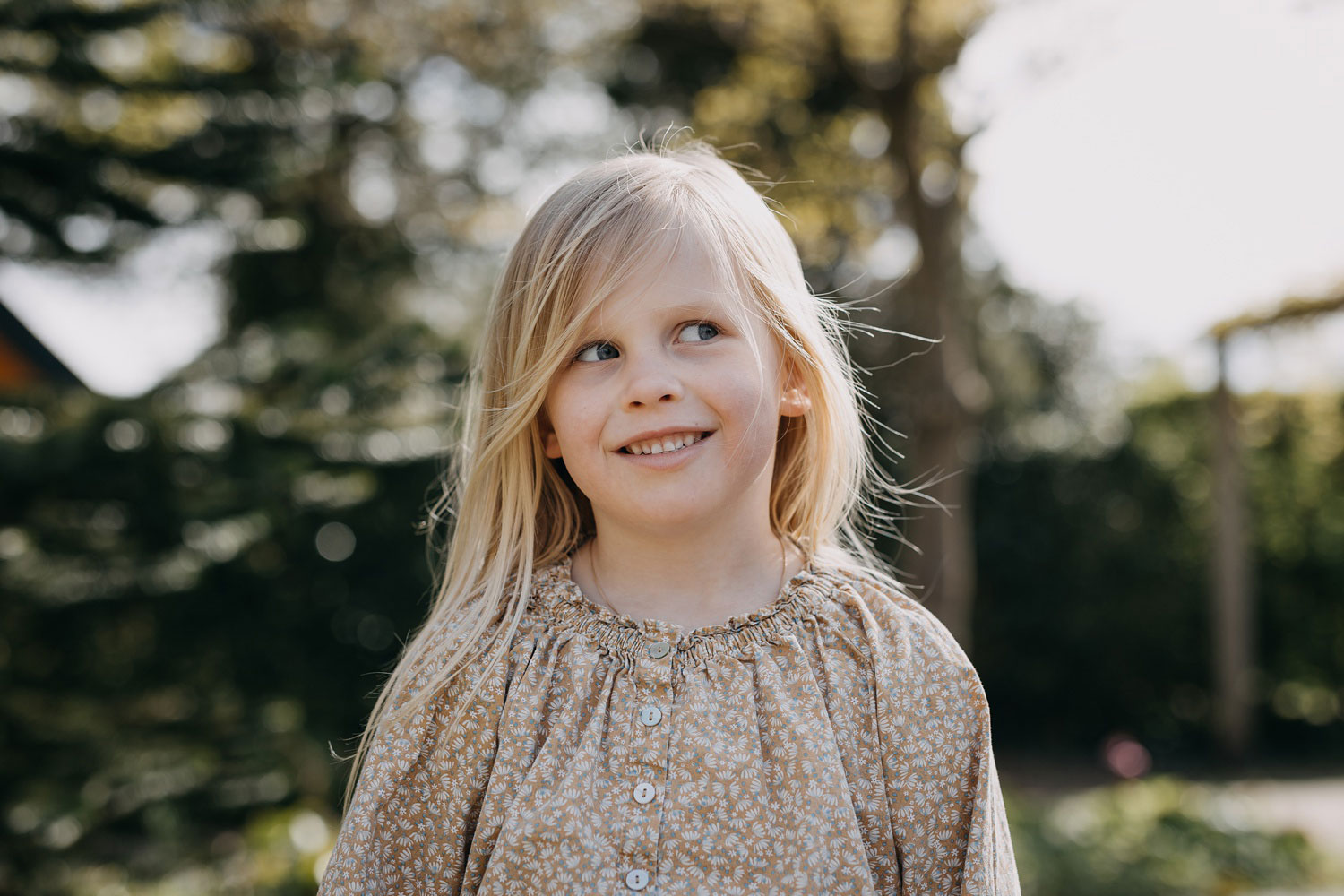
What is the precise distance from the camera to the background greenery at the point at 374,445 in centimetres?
458

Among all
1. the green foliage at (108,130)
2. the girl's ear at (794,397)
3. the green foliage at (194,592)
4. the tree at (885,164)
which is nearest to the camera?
the girl's ear at (794,397)

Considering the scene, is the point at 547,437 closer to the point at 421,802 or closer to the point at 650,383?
the point at 650,383

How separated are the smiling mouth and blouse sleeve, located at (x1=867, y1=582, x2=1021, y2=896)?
410 millimetres

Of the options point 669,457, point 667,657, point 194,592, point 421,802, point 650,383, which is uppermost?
point 650,383

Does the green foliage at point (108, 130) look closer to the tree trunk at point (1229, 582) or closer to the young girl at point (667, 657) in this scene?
the young girl at point (667, 657)

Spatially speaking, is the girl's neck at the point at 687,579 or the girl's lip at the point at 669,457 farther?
the girl's neck at the point at 687,579

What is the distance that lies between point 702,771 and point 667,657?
174 millimetres

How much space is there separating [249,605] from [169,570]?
1.08m

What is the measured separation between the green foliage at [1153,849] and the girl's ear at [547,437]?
12.3ft

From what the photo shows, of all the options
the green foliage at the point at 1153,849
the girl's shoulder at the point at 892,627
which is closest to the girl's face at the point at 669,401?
the girl's shoulder at the point at 892,627

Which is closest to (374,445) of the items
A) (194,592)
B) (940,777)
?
(194,592)

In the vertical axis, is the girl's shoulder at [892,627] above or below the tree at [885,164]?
below

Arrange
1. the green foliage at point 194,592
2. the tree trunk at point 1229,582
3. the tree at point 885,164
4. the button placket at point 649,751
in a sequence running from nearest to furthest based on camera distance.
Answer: the button placket at point 649,751
the green foliage at point 194,592
the tree at point 885,164
the tree trunk at point 1229,582

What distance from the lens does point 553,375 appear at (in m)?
1.55
